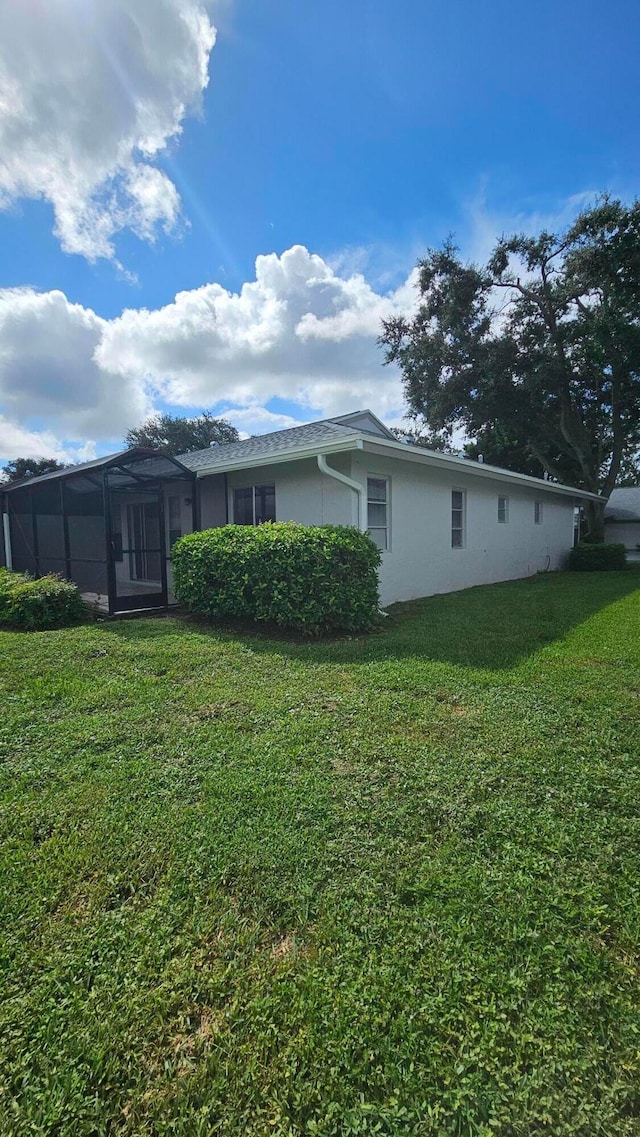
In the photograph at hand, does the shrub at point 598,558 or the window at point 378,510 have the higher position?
the window at point 378,510

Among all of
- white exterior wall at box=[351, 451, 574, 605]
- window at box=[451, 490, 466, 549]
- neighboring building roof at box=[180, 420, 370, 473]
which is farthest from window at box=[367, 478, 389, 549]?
window at box=[451, 490, 466, 549]

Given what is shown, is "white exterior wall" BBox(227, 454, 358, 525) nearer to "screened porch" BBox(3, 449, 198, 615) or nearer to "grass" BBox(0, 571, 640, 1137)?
"screened porch" BBox(3, 449, 198, 615)

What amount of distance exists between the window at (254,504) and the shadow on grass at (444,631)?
2.63 metres

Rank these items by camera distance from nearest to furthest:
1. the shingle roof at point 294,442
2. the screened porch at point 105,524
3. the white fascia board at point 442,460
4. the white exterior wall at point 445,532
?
the white fascia board at point 442,460 → the shingle roof at point 294,442 → the screened porch at point 105,524 → the white exterior wall at point 445,532

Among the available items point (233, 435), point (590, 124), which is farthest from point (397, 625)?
point (233, 435)

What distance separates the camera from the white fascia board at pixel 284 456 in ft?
22.9

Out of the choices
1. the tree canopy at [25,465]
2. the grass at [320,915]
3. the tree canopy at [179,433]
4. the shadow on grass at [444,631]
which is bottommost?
the grass at [320,915]

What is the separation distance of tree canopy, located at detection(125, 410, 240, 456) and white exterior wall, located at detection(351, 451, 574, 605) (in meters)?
25.6

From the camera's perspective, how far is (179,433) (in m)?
35.2

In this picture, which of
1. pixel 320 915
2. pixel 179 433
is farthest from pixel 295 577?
pixel 179 433

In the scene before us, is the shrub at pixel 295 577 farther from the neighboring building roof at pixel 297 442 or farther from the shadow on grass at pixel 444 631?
the neighboring building roof at pixel 297 442

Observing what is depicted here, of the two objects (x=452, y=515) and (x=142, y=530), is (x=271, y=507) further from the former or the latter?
(x=452, y=515)

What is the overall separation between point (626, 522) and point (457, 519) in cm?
1911

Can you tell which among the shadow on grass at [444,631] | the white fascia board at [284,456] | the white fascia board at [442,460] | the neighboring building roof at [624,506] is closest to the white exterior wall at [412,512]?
the white fascia board at [442,460]
